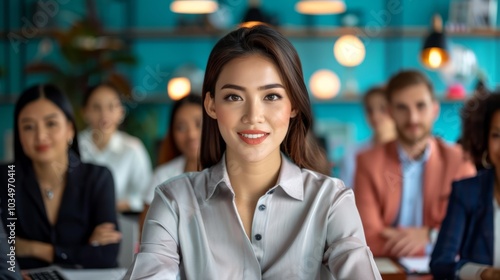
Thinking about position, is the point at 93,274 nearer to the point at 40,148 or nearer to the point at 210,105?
the point at 40,148

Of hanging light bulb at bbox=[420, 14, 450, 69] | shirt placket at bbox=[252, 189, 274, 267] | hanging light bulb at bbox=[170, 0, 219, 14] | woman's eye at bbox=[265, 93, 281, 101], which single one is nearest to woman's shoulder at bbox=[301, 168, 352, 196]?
shirt placket at bbox=[252, 189, 274, 267]

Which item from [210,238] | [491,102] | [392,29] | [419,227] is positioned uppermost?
[392,29]

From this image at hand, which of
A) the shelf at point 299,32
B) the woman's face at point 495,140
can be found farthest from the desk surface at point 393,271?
the shelf at point 299,32

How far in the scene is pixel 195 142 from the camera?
4.42 meters

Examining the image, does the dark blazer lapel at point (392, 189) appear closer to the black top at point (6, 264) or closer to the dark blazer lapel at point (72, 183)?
the dark blazer lapel at point (72, 183)

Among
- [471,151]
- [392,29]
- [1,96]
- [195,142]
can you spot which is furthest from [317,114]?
[471,151]

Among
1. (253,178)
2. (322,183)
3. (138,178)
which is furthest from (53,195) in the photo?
A: (138,178)

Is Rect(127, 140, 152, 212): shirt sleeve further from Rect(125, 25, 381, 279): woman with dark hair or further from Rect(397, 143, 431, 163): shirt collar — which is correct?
Rect(125, 25, 381, 279): woman with dark hair

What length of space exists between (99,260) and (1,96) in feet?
18.7

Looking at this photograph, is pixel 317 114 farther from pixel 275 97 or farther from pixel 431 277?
pixel 275 97

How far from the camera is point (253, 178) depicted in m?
2.21

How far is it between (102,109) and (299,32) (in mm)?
2989

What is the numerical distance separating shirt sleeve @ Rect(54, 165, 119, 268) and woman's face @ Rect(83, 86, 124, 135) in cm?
252

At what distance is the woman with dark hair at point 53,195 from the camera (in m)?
3.43
